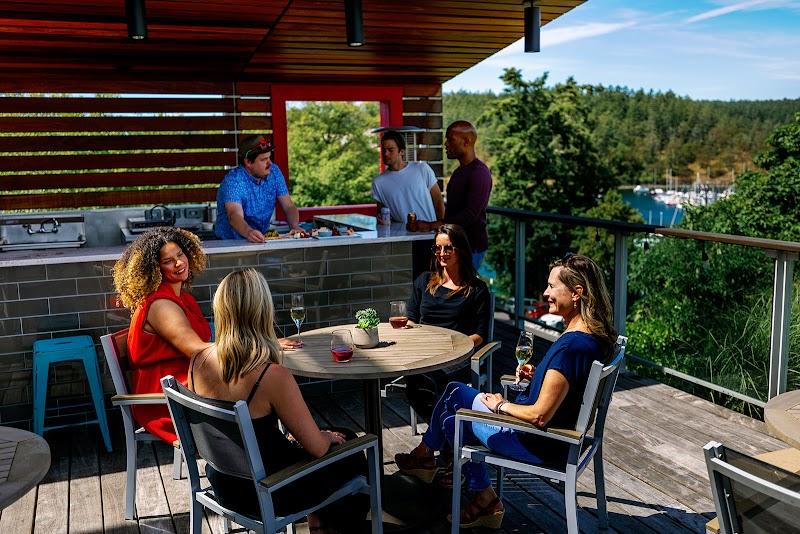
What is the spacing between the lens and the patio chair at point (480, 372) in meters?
3.41

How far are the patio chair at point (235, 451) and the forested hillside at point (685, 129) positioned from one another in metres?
50.0

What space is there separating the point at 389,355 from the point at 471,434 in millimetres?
467

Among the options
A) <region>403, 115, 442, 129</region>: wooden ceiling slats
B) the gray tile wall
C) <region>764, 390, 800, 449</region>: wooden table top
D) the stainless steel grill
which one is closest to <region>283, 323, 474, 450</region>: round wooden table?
<region>764, 390, 800, 449</region>: wooden table top

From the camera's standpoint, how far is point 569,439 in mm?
2561

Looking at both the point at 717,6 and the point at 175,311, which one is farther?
the point at 717,6

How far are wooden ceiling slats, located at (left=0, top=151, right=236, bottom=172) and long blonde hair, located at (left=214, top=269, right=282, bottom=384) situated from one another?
17.3 feet

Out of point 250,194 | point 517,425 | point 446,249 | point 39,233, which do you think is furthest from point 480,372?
point 39,233

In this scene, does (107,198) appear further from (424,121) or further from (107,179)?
(424,121)

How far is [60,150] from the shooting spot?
22.9 ft

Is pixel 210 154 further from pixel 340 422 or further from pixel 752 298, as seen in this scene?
pixel 752 298

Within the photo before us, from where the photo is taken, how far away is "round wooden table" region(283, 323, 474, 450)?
114 inches

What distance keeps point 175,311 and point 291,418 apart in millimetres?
1056

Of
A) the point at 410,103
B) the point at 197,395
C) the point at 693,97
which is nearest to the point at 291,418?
the point at 197,395

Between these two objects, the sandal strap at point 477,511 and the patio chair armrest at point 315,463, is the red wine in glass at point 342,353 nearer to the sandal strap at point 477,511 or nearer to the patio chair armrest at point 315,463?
the patio chair armrest at point 315,463
